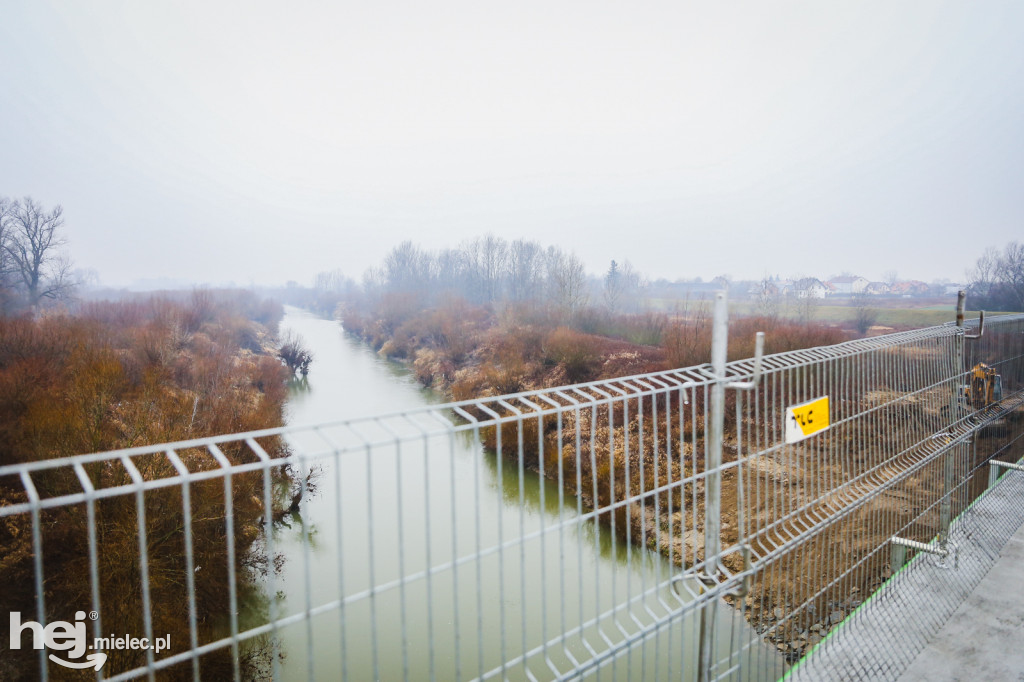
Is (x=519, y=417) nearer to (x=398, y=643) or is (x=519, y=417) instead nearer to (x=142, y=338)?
(x=398, y=643)

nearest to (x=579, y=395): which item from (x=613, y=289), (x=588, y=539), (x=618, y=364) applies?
(x=588, y=539)

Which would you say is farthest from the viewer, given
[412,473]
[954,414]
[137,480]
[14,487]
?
[412,473]

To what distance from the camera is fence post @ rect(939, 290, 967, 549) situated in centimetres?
360

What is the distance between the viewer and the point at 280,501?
10.4 metres

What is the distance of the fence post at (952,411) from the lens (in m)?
3.60

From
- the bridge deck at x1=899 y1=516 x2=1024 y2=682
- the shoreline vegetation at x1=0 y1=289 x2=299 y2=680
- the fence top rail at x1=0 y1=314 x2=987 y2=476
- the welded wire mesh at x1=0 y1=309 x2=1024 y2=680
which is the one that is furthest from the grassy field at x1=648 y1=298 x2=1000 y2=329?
the fence top rail at x1=0 y1=314 x2=987 y2=476

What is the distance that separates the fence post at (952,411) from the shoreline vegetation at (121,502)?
632 centimetres

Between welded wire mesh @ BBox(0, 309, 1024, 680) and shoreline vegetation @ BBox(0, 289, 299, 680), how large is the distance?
1.7 inches

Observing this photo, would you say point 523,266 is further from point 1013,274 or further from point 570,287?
point 1013,274

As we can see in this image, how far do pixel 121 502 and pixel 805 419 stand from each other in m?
7.56

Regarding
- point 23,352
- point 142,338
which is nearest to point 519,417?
point 23,352

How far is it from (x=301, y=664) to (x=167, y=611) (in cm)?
151

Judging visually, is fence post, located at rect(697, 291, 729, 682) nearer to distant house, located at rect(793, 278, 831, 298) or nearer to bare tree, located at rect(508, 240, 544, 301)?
distant house, located at rect(793, 278, 831, 298)

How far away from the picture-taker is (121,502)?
6.79 metres
